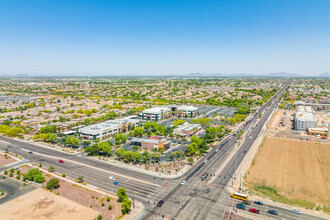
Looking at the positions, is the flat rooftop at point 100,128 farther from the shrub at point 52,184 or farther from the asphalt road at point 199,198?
the asphalt road at point 199,198

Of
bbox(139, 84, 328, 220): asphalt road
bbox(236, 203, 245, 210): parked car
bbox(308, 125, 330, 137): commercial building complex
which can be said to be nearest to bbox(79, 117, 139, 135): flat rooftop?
bbox(139, 84, 328, 220): asphalt road

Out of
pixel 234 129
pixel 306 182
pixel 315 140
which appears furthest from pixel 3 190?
pixel 315 140

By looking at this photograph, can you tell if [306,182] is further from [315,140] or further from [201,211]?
[315,140]

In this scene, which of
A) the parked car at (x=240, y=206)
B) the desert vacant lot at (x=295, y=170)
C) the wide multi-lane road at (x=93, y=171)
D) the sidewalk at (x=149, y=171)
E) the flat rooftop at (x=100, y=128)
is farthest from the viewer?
the flat rooftop at (x=100, y=128)

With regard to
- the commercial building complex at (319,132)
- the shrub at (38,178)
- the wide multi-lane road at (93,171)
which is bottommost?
the wide multi-lane road at (93,171)

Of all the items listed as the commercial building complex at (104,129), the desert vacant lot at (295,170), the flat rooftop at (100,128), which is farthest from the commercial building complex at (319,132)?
the flat rooftop at (100,128)
